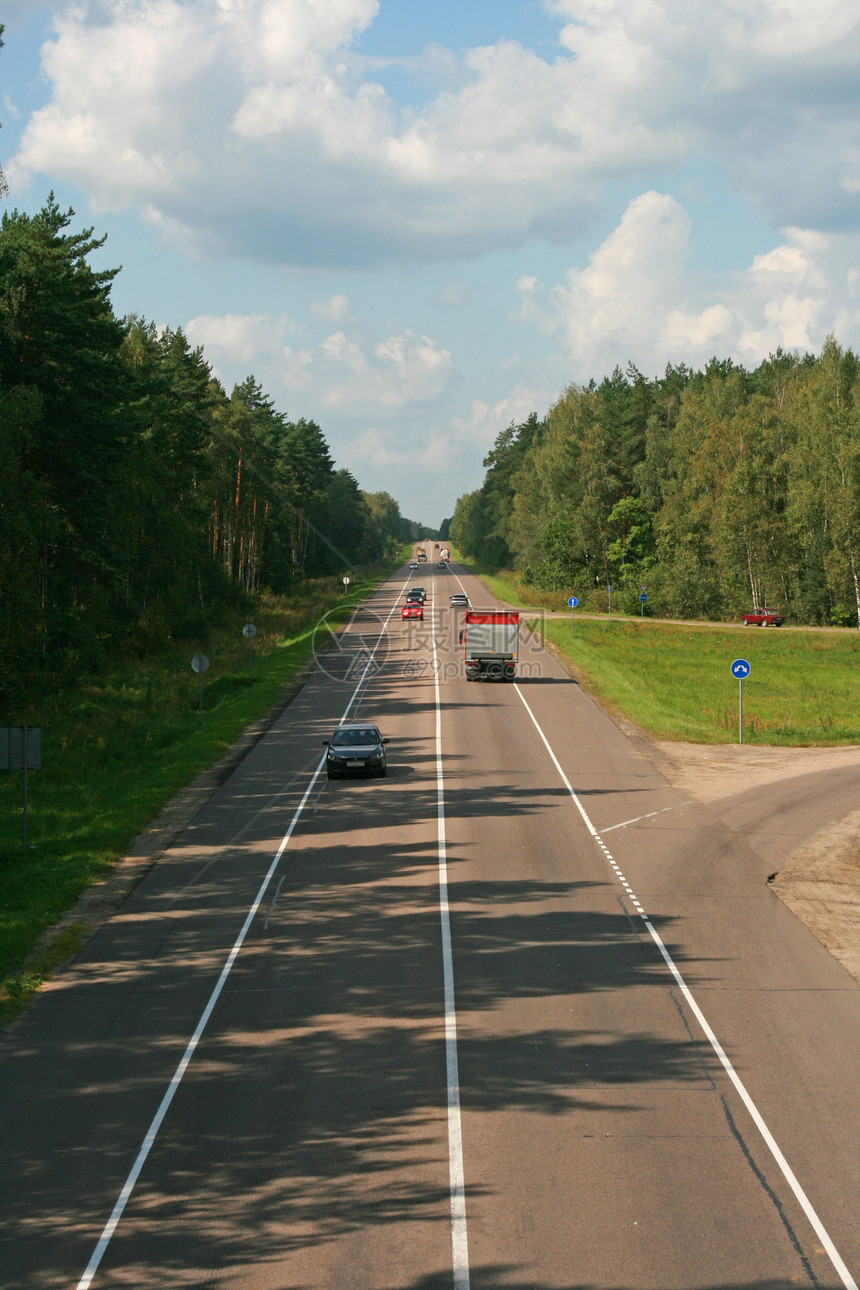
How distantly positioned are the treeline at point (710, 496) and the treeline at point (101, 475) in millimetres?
27309

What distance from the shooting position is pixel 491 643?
45.6 metres

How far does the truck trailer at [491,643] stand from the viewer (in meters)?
45.2

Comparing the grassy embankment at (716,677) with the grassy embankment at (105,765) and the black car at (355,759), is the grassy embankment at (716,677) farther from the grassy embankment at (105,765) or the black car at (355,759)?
the grassy embankment at (105,765)

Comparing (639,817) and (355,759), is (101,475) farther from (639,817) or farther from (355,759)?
(639,817)

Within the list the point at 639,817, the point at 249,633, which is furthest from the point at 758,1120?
the point at 249,633

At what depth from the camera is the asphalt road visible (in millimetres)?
8281

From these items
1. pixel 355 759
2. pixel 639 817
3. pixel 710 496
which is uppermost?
pixel 710 496

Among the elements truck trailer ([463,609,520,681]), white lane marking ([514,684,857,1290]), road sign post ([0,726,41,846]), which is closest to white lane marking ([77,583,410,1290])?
road sign post ([0,726,41,846])

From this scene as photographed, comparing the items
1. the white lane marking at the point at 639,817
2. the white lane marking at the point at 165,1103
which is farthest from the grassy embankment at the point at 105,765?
the white lane marking at the point at 639,817

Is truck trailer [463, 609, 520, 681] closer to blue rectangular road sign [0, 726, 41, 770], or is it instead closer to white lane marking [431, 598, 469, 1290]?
white lane marking [431, 598, 469, 1290]

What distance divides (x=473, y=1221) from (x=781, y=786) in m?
22.6

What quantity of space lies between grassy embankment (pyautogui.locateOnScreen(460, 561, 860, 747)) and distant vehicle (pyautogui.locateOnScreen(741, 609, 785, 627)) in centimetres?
315

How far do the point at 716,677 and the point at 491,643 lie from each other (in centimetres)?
1285

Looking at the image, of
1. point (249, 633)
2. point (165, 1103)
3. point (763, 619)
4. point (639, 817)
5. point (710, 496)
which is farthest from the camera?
point (710, 496)
